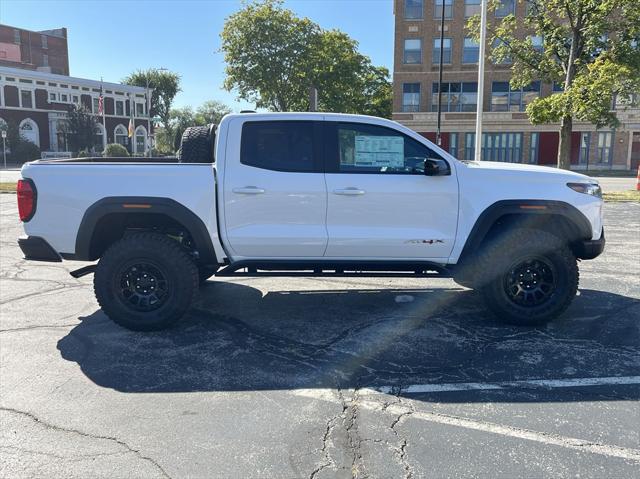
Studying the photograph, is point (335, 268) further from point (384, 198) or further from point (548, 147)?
point (548, 147)

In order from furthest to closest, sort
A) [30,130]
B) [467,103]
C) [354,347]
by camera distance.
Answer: [30,130] → [467,103] → [354,347]

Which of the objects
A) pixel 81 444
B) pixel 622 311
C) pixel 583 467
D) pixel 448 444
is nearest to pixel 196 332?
pixel 81 444

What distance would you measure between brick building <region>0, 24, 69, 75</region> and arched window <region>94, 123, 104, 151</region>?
2171cm

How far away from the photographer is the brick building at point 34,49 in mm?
72562

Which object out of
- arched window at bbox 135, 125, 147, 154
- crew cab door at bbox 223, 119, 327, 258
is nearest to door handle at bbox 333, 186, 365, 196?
crew cab door at bbox 223, 119, 327, 258

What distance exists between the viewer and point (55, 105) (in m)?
58.6

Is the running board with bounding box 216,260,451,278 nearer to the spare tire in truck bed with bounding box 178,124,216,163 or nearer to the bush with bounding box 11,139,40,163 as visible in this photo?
the spare tire in truck bed with bounding box 178,124,216,163

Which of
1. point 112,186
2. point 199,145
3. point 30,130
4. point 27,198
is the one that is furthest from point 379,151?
point 30,130

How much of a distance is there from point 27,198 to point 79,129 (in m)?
56.2

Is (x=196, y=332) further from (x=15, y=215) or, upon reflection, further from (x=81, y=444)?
(x=15, y=215)

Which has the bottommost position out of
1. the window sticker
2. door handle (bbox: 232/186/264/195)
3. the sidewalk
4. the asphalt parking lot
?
the asphalt parking lot

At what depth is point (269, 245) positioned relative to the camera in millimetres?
4895

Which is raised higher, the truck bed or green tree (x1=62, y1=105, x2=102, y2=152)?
green tree (x1=62, y1=105, x2=102, y2=152)

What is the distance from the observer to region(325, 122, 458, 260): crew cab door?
4.81 meters
